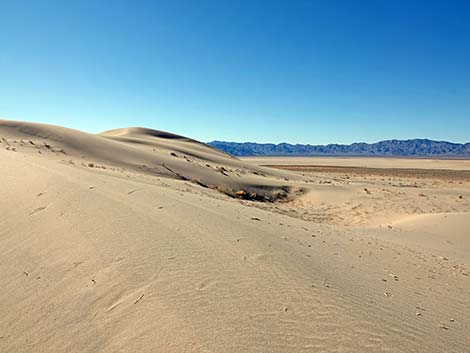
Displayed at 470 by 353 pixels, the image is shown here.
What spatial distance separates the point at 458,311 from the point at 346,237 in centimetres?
352

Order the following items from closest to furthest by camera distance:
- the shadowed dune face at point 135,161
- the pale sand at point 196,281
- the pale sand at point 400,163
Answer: the pale sand at point 196,281
the shadowed dune face at point 135,161
the pale sand at point 400,163

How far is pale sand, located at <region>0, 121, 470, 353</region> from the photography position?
9.60ft

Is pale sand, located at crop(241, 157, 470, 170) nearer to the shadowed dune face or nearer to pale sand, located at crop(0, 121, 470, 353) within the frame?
the shadowed dune face

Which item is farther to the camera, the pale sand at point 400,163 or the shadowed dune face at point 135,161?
the pale sand at point 400,163

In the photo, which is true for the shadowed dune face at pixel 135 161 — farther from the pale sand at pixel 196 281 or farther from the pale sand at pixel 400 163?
the pale sand at pixel 400 163

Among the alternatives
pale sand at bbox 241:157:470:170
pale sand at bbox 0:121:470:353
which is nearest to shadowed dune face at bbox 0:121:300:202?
pale sand at bbox 0:121:470:353

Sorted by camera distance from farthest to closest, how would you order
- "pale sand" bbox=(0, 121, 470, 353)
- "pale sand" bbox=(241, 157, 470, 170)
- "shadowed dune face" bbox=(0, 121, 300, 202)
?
"pale sand" bbox=(241, 157, 470, 170)
"shadowed dune face" bbox=(0, 121, 300, 202)
"pale sand" bbox=(0, 121, 470, 353)

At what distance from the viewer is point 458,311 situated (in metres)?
4.08

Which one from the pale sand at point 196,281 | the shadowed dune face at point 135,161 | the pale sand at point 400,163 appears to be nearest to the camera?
the pale sand at point 196,281

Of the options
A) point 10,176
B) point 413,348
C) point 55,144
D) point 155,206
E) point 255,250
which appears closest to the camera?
point 413,348

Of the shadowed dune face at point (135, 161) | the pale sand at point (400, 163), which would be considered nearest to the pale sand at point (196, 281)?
the shadowed dune face at point (135, 161)

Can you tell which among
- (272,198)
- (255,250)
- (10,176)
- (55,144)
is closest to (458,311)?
(255,250)

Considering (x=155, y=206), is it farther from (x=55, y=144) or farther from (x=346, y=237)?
(x=55, y=144)

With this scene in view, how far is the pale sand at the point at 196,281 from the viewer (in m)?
2.93
